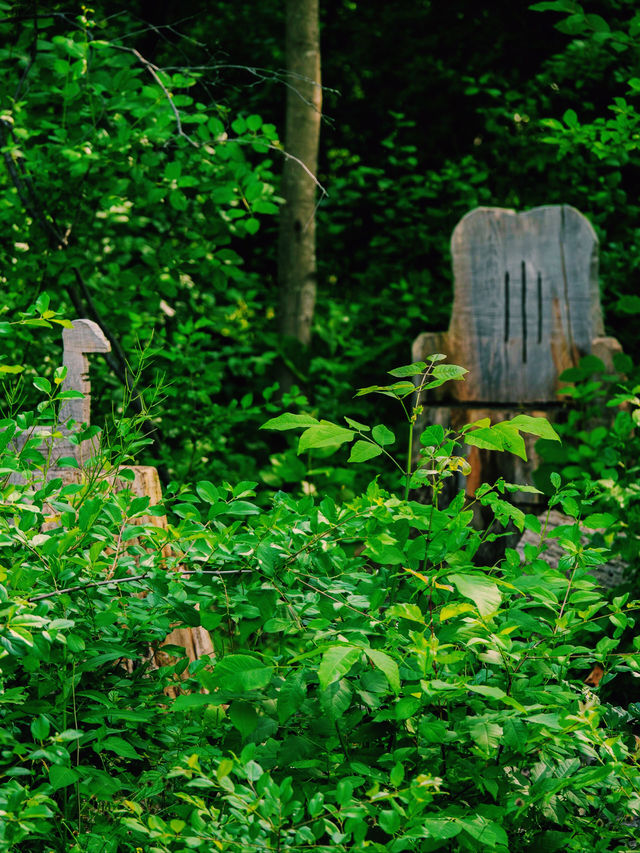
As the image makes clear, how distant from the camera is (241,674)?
1522 millimetres

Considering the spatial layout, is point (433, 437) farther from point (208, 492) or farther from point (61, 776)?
point (61, 776)

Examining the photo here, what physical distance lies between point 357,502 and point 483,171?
6.38 meters

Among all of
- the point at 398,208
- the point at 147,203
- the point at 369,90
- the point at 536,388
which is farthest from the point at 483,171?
the point at 147,203

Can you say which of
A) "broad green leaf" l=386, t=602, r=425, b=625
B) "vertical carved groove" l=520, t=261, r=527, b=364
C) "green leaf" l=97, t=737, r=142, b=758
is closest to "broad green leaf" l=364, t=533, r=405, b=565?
"broad green leaf" l=386, t=602, r=425, b=625

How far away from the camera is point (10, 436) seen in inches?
77.4

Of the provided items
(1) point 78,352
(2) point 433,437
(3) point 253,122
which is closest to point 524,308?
(3) point 253,122

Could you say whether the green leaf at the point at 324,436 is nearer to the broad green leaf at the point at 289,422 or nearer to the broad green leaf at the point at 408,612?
the broad green leaf at the point at 289,422

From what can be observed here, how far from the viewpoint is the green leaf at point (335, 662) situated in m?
1.37

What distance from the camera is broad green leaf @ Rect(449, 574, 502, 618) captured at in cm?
151

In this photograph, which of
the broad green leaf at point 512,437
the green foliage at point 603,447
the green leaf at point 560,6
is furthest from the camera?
the green leaf at point 560,6

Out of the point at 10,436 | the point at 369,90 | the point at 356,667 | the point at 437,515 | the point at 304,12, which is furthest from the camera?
the point at 369,90

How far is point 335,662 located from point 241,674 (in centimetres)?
20

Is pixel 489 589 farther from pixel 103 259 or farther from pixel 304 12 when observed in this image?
pixel 304 12

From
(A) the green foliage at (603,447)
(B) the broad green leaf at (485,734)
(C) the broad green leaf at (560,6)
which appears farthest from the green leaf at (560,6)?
(B) the broad green leaf at (485,734)
